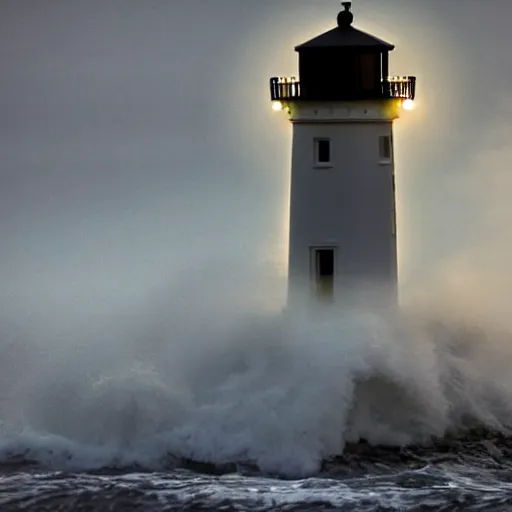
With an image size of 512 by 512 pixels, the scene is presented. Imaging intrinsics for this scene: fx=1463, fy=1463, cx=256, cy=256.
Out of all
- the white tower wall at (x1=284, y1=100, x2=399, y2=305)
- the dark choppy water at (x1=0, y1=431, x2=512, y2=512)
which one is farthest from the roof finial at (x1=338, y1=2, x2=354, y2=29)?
the dark choppy water at (x1=0, y1=431, x2=512, y2=512)

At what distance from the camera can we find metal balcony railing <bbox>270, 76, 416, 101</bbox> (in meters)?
14.1

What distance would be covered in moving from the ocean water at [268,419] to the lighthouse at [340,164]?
1.35 feet

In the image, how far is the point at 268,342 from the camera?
1399 centimetres

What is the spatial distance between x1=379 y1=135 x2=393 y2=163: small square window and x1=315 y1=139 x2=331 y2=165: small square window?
0.52 m

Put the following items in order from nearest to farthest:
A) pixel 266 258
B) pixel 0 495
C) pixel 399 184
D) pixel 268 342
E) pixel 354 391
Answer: pixel 0 495, pixel 354 391, pixel 268 342, pixel 266 258, pixel 399 184

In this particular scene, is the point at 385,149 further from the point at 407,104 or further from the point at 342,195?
the point at 342,195

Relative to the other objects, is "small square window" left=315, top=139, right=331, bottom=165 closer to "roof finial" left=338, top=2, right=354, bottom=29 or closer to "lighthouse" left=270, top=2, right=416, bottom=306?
"lighthouse" left=270, top=2, right=416, bottom=306

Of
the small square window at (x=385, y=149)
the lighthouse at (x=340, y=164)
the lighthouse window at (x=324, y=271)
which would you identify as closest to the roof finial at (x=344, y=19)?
the lighthouse at (x=340, y=164)

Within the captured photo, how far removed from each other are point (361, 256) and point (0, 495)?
485cm

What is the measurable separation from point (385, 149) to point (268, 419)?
329cm

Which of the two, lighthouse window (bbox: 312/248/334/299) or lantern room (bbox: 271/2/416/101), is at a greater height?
lantern room (bbox: 271/2/416/101)

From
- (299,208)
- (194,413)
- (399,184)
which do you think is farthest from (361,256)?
(399,184)

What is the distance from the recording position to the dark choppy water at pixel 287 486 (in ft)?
→ 34.7

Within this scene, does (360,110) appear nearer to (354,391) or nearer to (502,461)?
(354,391)
